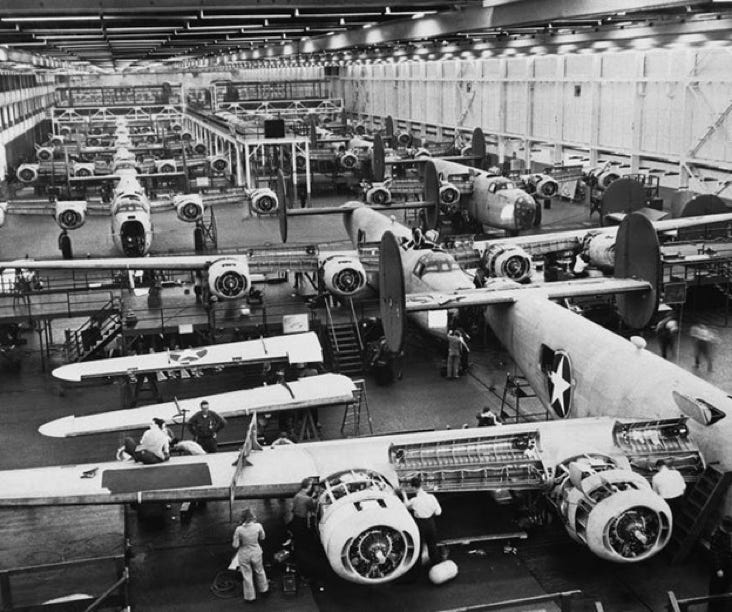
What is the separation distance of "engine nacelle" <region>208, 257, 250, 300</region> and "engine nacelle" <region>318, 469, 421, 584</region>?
17.8 m

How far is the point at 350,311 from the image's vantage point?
33.6 m

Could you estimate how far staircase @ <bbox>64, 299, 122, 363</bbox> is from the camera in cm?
3150

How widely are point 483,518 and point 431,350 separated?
13802 millimetres

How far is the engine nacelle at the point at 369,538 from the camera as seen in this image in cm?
1499

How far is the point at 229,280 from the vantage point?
106 feet

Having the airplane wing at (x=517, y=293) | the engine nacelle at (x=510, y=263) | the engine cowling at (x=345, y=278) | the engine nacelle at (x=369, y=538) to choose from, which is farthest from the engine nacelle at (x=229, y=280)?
the engine nacelle at (x=369, y=538)

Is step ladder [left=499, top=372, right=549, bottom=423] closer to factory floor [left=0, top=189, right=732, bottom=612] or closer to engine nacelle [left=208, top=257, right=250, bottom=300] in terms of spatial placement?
factory floor [left=0, top=189, right=732, bottom=612]

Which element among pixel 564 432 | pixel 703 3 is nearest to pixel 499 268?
pixel 703 3

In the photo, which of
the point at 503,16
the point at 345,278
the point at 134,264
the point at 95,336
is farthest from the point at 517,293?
the point at 134,264

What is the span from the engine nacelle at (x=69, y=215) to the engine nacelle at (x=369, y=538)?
37.3 meters

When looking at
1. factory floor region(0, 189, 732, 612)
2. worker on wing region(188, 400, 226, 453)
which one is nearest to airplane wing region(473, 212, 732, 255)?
factory floor region(0, 189, 732, 612)

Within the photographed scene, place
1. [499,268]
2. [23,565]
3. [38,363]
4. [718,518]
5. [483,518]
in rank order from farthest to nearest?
1. [499,268]
2. [38,363]
3. [483,518]
4. [23,565]
5. [718,518]

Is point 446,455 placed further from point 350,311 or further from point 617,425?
point 350,311

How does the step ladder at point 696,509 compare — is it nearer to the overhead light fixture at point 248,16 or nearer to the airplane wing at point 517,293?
the airplane wing at point 517,293
